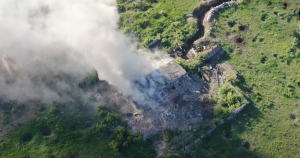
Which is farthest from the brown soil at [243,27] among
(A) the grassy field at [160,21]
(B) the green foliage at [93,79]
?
(B) the green foliage at [93,79]

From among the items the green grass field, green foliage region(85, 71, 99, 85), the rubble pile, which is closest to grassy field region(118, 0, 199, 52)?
the green grass field

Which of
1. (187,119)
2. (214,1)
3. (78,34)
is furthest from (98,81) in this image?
(214,1)

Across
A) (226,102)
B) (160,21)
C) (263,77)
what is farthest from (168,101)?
(160,21)

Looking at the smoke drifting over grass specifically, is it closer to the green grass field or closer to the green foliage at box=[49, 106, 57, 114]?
the green foliage at box=[49, 106, 57, 114]

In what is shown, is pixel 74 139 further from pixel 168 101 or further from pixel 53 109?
pixel 168 101

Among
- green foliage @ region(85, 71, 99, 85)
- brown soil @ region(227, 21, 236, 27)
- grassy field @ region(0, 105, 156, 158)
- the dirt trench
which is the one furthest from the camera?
brown soil @ region(227, 21, 236, 27)

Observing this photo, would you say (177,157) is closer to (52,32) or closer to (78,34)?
(78,34)

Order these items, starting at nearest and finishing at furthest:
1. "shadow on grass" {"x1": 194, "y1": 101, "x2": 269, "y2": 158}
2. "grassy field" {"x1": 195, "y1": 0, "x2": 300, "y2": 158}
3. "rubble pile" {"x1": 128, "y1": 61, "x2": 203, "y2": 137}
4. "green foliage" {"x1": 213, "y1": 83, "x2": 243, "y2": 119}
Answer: "shadow on grass" {"x1": 194, "y1": 101, "x2": 269, "y2": 158} → "grassy field" {"x1": 195, "y1": 0, "x2": 300, "y2": 158} → "rubble pile" {"x1": 128, "y1": 61, "x2": 203, "y2": 137} → "green foliage" {"x1": 213, "y1": 83, "x2": 243, "y2": 119}
